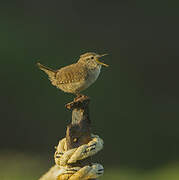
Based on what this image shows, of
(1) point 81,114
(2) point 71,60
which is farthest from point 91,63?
(2) point 71,60

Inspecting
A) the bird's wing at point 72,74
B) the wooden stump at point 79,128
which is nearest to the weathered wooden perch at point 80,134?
the wooden stump at point 79,128

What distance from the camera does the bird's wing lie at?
2.08m

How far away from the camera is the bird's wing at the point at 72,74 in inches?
81.9

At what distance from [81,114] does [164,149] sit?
2.58m

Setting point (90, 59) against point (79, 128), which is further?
point (90, 59)

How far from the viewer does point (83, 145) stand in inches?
64.9

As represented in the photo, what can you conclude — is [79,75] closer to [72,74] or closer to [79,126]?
[72,74]

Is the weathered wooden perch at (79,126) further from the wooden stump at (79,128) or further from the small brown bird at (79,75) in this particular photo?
the small brown bird at (79,75)

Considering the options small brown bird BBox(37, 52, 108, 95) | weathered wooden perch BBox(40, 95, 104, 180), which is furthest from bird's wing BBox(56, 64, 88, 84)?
weathered wooden perch BBox(40, 95, 104, 180)

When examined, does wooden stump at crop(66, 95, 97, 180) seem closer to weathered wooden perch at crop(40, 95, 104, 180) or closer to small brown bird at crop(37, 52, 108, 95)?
weathered wooden perch at crop(40, 95, 104, 180)

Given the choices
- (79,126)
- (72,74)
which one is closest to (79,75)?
(72,74)

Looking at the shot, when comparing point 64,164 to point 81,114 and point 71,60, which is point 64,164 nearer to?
point 81,114

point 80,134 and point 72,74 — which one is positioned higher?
point 72,74

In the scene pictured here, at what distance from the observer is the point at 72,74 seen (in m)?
2.09
